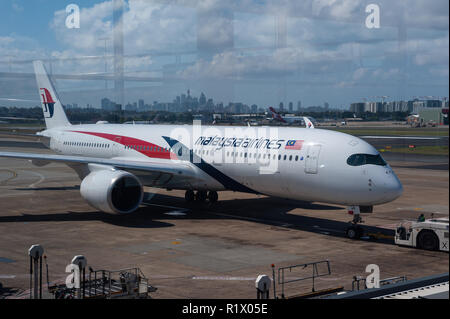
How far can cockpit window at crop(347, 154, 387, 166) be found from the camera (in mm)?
18688

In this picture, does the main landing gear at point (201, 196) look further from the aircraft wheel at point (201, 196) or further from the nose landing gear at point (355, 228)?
the nose landing gear at point (355, 228)

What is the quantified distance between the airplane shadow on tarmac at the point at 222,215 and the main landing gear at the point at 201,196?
273mm

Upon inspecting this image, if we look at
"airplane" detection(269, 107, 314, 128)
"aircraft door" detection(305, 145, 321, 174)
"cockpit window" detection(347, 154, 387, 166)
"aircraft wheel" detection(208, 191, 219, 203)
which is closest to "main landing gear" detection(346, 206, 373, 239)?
"cockpit window" detection(347, 154, 387, 166)

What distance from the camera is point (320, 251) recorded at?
1723 centimetres

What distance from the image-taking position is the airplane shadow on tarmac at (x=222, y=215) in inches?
835

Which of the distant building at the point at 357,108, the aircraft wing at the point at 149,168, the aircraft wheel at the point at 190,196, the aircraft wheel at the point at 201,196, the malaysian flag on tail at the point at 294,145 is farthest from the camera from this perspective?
the aircraft wheel at the point at 190,196

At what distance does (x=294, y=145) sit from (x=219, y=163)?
142 inches

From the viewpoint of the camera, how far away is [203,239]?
18.9 meters

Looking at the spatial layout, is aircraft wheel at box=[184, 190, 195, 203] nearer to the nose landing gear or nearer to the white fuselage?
the white fuselage

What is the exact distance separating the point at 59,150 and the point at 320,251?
15.3 m

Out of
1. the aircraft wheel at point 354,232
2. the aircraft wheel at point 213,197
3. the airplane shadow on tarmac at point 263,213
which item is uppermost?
the aircraft wheel at point 213,197

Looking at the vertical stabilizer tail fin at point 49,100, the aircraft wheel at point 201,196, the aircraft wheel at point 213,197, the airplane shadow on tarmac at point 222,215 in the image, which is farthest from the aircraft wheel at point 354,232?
the vertical stabilizer tail fin at point 49,100
